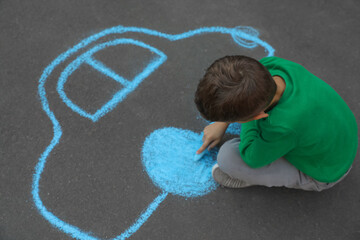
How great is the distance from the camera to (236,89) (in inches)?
46.4

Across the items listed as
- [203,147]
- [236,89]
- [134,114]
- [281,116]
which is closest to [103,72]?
[134,114]

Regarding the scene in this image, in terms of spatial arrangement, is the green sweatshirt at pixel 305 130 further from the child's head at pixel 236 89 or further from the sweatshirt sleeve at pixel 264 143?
the child's head at pixel 236 89

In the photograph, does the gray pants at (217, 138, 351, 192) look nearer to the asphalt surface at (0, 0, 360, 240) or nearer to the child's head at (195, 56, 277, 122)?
the asphalt surface at (0, 0, 360, 240)

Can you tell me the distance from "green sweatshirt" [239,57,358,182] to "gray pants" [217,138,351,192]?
0.09 metres

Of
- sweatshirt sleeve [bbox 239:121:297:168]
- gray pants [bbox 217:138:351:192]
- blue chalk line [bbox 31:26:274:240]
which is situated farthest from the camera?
blue chalk line [bbox 31:26:274:240]

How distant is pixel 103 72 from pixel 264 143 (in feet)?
4.88

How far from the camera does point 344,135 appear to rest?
142cm

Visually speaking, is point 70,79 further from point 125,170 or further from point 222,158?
point 222,158

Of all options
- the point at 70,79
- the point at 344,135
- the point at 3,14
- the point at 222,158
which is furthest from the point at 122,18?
the point at 344,135

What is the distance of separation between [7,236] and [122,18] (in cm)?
194

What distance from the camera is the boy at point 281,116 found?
120 cm

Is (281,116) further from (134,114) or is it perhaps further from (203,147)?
(134,114)

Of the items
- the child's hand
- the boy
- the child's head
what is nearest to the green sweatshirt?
the boy

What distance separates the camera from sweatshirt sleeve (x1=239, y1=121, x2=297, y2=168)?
50.8 inches
